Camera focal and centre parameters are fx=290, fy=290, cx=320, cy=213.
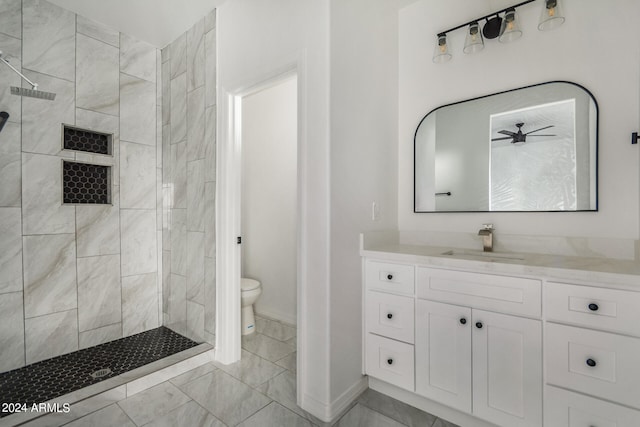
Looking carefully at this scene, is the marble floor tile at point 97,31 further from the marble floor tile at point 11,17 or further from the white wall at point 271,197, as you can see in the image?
the white wall at point 271,197

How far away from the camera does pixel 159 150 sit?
2.87 metres

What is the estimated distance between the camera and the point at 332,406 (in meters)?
1.66

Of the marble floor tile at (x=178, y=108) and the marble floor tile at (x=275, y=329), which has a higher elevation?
the marble floor tile at (x=178, y=108)

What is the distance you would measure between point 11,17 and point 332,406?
11.1 ft

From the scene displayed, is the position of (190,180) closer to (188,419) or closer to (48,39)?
(48,39)

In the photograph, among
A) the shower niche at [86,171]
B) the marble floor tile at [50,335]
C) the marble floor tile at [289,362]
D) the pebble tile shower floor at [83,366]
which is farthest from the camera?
the shower niche at [86,171]

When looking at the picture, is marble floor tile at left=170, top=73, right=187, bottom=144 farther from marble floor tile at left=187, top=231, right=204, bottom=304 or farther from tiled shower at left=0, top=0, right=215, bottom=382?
marble floor tile at left=187, top=231, right=204, bottom=304

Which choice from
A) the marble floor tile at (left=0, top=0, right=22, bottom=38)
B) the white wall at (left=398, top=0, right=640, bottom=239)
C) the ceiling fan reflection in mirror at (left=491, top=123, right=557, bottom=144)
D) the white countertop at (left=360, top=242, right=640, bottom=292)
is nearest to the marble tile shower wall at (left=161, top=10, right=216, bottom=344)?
the marble floor tile at (left=0, top=0, right=22, bottom=38)

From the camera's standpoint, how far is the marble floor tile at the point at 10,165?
6.61 feet

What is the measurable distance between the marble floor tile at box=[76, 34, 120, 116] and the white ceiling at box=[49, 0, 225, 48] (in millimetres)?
A: 199

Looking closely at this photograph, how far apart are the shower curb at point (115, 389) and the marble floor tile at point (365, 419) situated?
121 centimetres

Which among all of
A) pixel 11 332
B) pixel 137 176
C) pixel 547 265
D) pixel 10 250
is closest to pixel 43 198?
pixel 10 250

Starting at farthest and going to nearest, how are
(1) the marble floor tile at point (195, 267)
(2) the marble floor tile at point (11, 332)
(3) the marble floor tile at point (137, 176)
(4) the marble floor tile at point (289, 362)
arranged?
(3) the marble floor tile at point (137, 176) → (1) the marble floor tile at point (195, 267) → (4) the marble floor tile at point (289, 362) → (2) the marble floor tile at point (11, 332)

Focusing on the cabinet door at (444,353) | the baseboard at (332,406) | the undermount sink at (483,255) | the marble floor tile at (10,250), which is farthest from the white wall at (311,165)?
the marble floor tile at (10,250)
